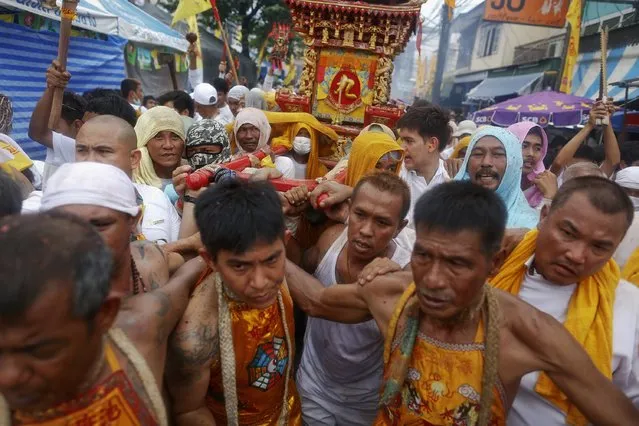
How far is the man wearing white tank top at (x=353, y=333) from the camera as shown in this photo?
2406mm

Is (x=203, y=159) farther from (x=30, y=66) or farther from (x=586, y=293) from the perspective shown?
(x=30, y=66)

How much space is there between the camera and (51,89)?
11.1 feet

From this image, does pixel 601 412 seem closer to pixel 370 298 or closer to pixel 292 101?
pixel 370 298

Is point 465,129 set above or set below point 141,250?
above

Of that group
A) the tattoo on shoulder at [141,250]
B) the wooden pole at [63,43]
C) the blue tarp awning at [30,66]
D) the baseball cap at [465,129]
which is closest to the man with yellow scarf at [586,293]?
the tattoo on shoulder at [141,250]

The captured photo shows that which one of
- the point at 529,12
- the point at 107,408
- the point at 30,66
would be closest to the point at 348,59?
the point at 30,66

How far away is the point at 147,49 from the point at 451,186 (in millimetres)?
10996

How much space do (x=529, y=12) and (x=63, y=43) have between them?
12031 mm

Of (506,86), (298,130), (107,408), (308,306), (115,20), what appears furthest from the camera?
(506,86)

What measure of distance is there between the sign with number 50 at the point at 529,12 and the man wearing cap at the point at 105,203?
40.8ft

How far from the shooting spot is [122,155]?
2604 millimetres

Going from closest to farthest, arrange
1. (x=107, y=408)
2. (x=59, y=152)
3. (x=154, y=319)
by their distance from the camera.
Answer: (x=107, y=408)
(x=154, y=319)
(x=59, y=152)

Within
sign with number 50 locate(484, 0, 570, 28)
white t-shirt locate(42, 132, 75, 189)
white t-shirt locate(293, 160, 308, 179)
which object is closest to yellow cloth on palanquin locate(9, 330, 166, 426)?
white t-shirt locate(42, 132, 75, 189)

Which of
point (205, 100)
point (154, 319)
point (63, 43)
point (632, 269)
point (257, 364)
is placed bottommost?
point (257, 364)
